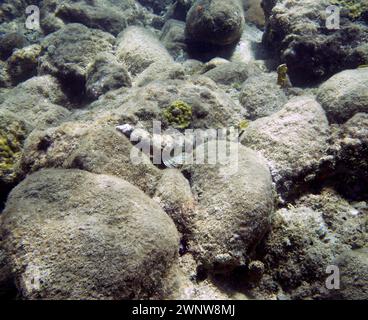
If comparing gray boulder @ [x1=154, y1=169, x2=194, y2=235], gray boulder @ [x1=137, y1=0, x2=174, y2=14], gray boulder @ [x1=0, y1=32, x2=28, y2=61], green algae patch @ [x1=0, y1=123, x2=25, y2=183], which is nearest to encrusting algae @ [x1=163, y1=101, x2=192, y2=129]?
gray boulder @ [x1=154, y1=169, x2=194, y2=235]

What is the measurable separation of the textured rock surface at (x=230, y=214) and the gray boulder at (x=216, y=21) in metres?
5.83

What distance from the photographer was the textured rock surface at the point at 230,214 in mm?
2934

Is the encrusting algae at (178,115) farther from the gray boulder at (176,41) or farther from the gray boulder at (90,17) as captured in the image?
the gray boulder at (90,17)

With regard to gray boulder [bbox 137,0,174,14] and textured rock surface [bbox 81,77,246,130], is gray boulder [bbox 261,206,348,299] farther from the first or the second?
gray boulder [bbox 137,0,174,14]

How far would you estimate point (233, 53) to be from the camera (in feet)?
27.9

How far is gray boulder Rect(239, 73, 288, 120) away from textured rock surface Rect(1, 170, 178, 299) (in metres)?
3.04

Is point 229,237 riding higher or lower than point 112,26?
higher

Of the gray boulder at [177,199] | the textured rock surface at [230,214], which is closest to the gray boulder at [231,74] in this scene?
the textured rock surface at [230,214]

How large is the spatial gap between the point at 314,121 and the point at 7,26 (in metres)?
12.0

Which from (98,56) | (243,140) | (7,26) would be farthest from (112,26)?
(243,140)

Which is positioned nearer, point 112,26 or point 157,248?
point 157,248

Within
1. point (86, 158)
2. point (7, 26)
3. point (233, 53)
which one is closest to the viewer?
point (86, 158)

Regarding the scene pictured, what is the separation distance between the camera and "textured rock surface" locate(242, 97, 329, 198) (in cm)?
380

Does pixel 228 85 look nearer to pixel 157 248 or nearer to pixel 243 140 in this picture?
pixel 243 140
